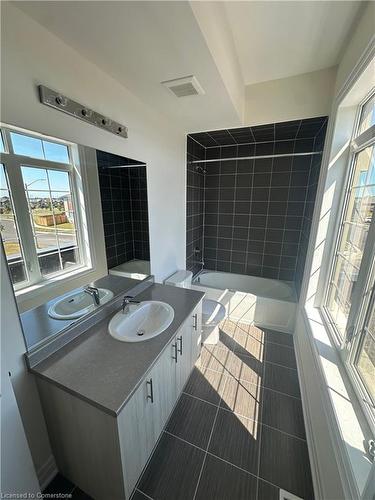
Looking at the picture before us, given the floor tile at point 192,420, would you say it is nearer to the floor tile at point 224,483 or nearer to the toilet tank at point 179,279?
the floor tile at point 224,483

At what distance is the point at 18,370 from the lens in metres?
0.98

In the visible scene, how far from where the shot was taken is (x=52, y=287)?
3.84 ft

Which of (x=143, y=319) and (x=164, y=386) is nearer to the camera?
(x=164, y=386)

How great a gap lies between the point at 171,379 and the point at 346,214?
1.90 meters

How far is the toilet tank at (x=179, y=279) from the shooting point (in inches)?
90.8

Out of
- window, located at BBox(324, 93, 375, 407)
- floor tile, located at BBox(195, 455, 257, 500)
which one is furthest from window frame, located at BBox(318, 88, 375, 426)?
floor tile, located at BBox(195, 455, 257, 500)

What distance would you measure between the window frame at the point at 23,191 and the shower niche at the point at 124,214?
8.4 inches

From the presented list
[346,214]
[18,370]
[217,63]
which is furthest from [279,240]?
[18,370]

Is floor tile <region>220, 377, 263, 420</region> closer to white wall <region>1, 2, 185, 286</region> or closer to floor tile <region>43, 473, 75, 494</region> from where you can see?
floor tile <region>43, 473, 75, 494</region>

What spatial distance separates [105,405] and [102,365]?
23 centimetres

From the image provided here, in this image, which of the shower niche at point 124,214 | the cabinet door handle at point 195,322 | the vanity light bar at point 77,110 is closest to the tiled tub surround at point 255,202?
the shower niche at point 124,214

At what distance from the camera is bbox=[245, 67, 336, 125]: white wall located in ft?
6.07

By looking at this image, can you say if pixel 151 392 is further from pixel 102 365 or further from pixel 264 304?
pixel 264 304

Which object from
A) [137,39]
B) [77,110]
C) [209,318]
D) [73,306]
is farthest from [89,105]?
[209,318]
